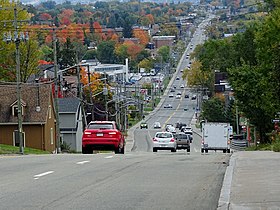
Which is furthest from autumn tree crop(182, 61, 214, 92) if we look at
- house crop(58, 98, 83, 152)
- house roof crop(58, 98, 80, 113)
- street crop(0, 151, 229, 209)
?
street crop(0, 151, 229, 209)

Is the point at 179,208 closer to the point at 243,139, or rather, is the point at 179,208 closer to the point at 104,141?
the point at 104,141

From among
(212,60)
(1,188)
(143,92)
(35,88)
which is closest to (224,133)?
(35,88)

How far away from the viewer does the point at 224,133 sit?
2402 inches

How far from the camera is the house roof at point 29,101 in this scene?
6769 centimetres

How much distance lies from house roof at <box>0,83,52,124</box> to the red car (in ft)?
102

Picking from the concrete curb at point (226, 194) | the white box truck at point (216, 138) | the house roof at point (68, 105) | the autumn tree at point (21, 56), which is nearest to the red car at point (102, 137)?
the concrete curb at point (226, 194)

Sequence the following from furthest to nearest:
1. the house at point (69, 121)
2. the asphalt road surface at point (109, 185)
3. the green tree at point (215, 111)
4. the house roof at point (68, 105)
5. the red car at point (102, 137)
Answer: the green tree at point (215, 111) < the house roof at point (68, 105) < the house at point (69, 121) < the red car at point (102, 137) < the asphalt road surface at point (109, 185)

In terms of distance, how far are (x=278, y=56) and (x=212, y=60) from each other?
184 ft

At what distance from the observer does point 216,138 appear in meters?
61.3

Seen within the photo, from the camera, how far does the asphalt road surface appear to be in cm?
1417

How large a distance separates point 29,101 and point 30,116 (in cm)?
174

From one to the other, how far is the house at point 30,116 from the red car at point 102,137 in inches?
1194

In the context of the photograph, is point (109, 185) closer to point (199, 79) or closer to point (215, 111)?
point (215, 111)

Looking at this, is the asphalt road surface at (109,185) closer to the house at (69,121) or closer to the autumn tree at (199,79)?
the house at (69,121)
